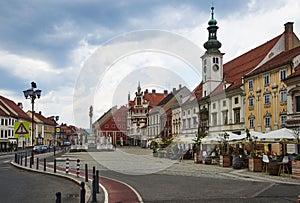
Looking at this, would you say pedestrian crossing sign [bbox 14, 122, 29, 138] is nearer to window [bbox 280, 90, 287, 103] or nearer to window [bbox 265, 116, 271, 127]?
window [bbox 280, 90, 287, 103]

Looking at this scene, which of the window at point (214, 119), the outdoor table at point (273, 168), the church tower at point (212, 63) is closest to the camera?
the outdoor table at point (273, 168)

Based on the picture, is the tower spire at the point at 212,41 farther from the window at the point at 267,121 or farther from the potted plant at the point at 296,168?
the potted plant at the point at 296,168

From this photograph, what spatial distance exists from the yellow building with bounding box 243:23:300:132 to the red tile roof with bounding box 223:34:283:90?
0.18 metres

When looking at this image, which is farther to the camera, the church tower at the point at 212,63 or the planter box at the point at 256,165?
the church tower at the point at 212,63

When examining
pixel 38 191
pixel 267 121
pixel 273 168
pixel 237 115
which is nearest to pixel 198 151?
pixel 267 121

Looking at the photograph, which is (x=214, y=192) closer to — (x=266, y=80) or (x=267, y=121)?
(x=267, y=121)

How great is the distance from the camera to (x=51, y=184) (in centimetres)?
1716

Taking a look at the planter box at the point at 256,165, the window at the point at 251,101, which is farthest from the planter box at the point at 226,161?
the window at the point at 251,101

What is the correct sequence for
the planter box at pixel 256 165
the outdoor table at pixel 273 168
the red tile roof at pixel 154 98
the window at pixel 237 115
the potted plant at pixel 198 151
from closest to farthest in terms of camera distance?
the outdoor table at pixel 273 168 → the planter box at pixel 256 165 → the potted plant at pixel 198 151 → the window at pixel 237 115 → the red tile roof at pixel 154 98

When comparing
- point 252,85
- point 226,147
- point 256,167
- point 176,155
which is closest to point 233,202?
point 256,167

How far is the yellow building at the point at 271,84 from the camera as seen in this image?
121 feet

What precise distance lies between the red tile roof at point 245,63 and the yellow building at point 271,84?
182 millimetres

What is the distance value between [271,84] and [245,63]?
14.3 metres

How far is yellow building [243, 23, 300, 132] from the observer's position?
121ft
